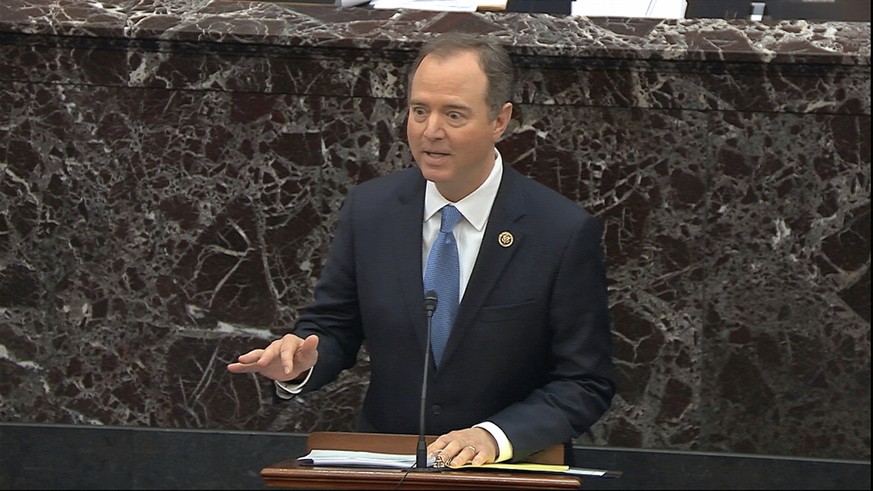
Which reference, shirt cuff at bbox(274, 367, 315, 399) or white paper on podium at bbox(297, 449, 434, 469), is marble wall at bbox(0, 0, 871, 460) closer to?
shirt cuff at bbox(274, 367, 315, 399)

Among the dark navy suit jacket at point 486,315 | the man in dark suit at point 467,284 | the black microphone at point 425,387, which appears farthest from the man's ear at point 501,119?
the black microphone at point 425,387

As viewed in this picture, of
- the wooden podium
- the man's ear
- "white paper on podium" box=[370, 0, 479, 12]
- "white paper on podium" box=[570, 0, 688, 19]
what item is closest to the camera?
the wooden podium

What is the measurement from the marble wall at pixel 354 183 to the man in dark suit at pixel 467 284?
822mm

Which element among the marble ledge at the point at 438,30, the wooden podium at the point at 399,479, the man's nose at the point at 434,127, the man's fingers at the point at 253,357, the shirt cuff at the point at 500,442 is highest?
the marble ledge at the point at 438,30

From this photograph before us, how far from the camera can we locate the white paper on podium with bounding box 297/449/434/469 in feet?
8.07

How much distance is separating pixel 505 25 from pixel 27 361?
1560 millimetres

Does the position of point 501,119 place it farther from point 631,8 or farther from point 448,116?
point 631,8

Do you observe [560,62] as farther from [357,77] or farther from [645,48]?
[357,77]

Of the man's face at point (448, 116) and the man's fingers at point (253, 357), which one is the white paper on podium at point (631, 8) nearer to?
the man's face at point (448, 116)

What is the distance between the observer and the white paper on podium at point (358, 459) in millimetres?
2459

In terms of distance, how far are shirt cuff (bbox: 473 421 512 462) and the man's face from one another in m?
0.50

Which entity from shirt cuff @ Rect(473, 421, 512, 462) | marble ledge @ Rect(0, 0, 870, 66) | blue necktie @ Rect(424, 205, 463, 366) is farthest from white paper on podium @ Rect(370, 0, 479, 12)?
shirt cuff @ Rect(473, 421, 512, 462)

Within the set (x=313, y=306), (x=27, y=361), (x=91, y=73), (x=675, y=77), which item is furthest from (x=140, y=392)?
(x=675, y=77)

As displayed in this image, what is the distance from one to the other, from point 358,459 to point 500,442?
0.97 ft
